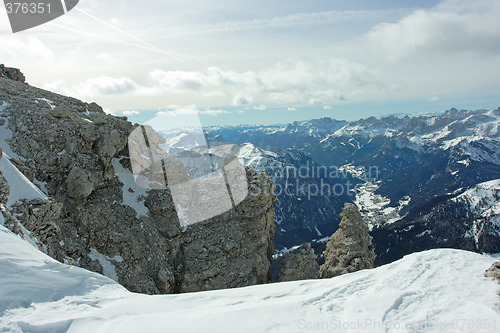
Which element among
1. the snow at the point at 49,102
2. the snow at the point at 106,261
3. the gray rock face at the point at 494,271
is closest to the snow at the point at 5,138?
the snow at the point at 49,102

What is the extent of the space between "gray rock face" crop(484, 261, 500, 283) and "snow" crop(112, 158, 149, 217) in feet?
99.9

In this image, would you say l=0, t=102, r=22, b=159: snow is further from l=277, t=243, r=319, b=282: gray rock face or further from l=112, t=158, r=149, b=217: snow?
l=277, t=243, r=319, b=282: gray rock face

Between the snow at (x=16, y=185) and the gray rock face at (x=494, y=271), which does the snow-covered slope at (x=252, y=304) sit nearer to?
the gray rock face at (x=494, y=271)

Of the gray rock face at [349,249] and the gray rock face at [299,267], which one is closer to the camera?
the gray rock face at [349,249]

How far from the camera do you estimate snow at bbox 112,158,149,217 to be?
33906 millimetres

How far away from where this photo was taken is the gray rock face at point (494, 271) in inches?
623

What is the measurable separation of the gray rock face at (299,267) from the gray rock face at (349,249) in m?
1.50

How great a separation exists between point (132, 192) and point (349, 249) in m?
27.5

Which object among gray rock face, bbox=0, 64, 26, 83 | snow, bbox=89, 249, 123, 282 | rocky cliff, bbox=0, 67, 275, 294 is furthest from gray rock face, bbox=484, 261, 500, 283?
gray rock face, bbox=0, 64, 26, 83

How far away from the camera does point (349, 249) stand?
3781 cm

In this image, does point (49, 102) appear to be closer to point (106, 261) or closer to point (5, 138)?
point (5, 138)

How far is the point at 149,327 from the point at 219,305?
407cm

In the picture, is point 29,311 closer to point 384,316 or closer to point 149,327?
point 149,327

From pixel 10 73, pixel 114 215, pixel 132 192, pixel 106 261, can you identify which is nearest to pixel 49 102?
pixel 10 73
